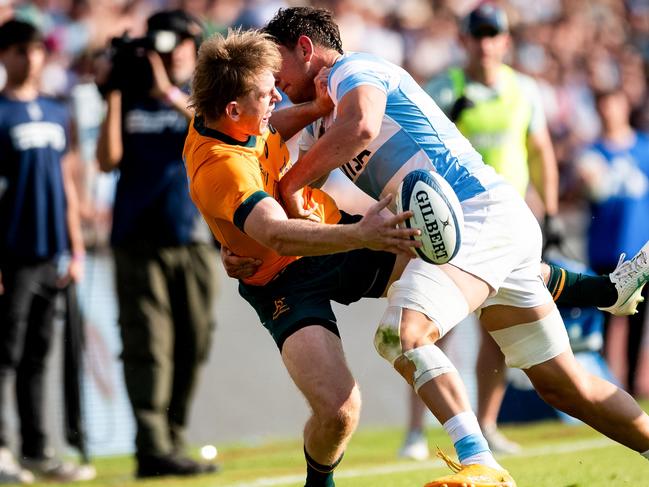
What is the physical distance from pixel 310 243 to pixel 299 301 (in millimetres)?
745

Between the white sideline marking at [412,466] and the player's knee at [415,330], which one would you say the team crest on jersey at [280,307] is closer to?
the player's knee at [415,330]

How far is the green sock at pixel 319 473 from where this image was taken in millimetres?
5617

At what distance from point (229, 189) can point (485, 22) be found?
4.03m

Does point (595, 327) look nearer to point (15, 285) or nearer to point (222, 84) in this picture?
point (15, 285)

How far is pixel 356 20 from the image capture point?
14.1 m

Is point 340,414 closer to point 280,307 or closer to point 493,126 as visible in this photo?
point 280,307

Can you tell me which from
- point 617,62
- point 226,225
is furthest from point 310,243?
point 617,62

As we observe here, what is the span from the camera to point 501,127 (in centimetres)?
853

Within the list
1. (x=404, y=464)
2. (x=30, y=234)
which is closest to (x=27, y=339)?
(x=30, y=234)

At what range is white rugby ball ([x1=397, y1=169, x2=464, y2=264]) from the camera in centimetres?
480

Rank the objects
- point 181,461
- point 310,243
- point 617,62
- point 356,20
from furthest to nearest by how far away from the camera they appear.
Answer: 1. point 617,62
2. point 356,20
3. point 181,461
4. point 310,243

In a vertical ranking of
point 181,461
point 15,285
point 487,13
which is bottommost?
point 181,461

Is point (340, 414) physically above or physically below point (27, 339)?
above

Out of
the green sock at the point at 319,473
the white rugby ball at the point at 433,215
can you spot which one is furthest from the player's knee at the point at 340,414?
the white rugby ball at the point at 433,215
